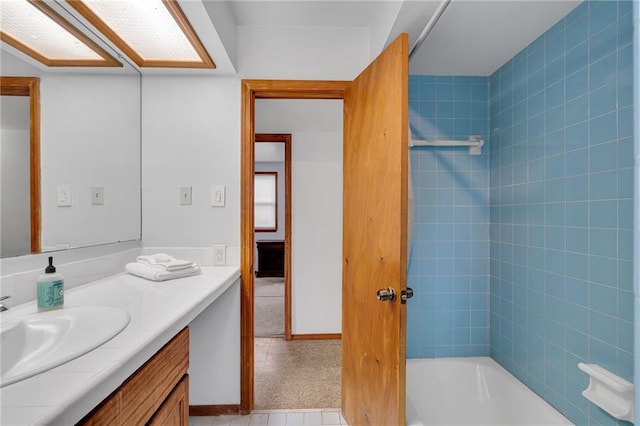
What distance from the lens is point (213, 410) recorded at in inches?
70.4

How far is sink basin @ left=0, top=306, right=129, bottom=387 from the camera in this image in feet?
2.50

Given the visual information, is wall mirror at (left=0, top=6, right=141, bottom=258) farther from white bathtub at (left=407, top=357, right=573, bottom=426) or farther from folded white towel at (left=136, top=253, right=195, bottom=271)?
white bathtub at (left=407, top=357, right=573, bottom=426)

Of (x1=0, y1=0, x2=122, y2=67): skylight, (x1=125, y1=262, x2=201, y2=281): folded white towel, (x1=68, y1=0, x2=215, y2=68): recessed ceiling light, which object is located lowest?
(x1=125, y1=262, x2=201, y2=281): folded white towel

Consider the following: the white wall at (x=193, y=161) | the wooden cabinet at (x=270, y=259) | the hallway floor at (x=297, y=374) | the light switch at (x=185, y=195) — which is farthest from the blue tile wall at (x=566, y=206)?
the wooden cabinet at (x=270, y=259)

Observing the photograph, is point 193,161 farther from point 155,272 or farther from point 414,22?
point 414,22

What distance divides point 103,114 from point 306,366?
215 centimetres

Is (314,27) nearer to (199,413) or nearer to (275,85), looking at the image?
(275,85)

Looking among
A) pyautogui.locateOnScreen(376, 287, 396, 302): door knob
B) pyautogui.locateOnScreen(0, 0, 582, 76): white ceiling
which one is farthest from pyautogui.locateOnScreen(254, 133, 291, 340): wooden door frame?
pyautogui.locateOnScreen(376, 287, 396, 302): door knob

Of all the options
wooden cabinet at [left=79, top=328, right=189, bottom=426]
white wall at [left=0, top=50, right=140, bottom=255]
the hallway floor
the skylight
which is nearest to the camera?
wooden cabinet at [left=79, top=328, right=189, bottom=426]

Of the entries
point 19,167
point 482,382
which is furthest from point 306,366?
point 19,167

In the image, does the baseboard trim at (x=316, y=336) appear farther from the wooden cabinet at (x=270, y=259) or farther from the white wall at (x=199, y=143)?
the wooden cabinet at (x=270, y=259)

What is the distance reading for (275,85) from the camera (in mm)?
1818

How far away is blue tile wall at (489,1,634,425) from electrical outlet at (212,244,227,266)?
169 centimetres

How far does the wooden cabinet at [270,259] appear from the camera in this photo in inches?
213
